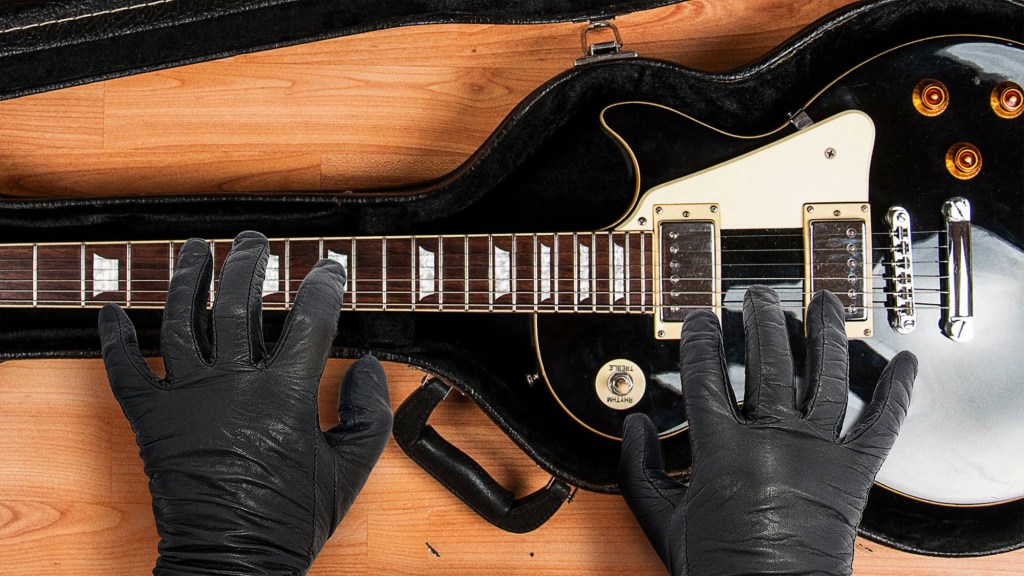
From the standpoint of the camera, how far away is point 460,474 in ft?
2.87

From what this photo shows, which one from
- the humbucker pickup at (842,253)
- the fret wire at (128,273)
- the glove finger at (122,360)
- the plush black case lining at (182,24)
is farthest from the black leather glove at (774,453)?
the fret wire at (128,273)

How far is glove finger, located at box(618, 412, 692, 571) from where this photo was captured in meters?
0.73

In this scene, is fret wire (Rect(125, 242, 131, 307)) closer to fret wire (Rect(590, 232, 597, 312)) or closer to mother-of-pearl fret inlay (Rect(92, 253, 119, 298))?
mother-of-pearl fret inlay (Rect(92, 253, 119, 298))

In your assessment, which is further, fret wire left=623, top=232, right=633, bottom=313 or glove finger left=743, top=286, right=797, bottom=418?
fret wire left=623, top=232, right=633, bottom=313

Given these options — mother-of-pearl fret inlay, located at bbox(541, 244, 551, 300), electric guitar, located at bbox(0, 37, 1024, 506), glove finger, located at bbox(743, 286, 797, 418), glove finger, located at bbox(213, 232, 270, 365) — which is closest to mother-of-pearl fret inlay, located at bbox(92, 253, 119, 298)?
glove finger, located at bbox(213, 232, 270, 365)

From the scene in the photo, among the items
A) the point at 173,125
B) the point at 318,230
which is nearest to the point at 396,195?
the point at 318,230

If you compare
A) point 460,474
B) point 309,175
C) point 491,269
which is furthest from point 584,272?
point 309,175

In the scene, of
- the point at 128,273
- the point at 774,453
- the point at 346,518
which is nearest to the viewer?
the point at 774,453

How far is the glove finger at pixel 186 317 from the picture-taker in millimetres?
702

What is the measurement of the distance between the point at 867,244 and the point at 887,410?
21 cm

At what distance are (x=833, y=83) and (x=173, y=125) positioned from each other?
942mm

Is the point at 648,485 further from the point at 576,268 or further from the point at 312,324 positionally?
the point at 312,324

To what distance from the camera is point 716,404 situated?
66 centimetres

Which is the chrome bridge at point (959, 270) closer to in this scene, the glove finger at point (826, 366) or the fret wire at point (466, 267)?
the glove finger at point (826, 366)
